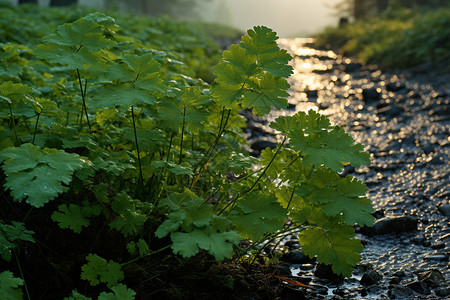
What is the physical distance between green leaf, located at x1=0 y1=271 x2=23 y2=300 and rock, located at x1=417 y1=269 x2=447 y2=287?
6.22 ft

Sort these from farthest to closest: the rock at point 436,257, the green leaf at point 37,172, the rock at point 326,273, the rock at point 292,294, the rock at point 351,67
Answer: the rock at point 351,67 → the rock at point 436,257 → the rock at point 326,273 → the rock at point 292,294 → the green leaf at point 37,172

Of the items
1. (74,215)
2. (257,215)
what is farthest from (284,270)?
(74,215)

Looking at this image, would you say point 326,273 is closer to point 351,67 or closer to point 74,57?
point 74,57

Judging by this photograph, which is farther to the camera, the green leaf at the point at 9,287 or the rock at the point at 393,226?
the rock at the point at 393,226

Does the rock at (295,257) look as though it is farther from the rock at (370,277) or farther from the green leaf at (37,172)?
the green leaf at (37,172)

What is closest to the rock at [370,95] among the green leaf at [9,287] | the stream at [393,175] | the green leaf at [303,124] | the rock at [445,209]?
the stream at [393,175]

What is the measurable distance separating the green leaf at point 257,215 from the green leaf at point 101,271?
19.7 inches

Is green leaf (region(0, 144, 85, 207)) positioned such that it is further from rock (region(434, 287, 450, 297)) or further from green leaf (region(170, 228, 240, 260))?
rock (region(434, 287, 450, 297))

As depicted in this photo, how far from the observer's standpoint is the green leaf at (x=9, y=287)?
58.5 inches

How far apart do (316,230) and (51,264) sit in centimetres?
111

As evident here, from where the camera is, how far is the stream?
2336mm

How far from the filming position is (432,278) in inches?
90.5

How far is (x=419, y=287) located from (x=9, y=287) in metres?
1.87

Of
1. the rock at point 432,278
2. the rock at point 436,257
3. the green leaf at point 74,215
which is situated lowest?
the rock at point 432,278
